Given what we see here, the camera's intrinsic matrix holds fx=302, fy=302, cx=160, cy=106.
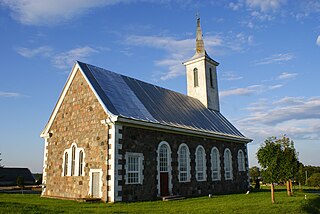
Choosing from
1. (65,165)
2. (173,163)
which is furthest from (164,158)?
(65,165)

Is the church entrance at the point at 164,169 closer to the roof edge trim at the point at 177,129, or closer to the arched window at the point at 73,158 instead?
the roof edge trim at the point at 177,129

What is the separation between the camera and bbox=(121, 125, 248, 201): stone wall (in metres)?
17.6

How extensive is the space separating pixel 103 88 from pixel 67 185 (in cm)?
658

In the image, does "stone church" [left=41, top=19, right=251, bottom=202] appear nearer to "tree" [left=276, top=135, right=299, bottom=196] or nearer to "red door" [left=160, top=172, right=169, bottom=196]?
"red door" [left=160, top=172, right=169, bottom=196]

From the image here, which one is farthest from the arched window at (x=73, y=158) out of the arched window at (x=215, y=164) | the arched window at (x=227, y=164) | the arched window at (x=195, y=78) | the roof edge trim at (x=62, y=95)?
the arched window at (x=195, y=78)

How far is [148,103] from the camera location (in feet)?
72.0

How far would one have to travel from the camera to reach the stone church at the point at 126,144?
56.3ft

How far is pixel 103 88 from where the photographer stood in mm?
19484

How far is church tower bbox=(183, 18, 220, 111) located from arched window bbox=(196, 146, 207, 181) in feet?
28.4

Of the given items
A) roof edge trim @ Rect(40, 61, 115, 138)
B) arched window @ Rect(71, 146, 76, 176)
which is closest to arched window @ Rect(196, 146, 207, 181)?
arched window @ Rect(71, 146, 76, 176)

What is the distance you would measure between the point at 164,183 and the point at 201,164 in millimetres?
4880

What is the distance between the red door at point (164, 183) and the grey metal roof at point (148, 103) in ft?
11.1

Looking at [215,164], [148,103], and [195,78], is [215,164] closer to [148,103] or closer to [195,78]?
[148,103]

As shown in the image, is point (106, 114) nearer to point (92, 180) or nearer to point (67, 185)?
point (92, 180)
